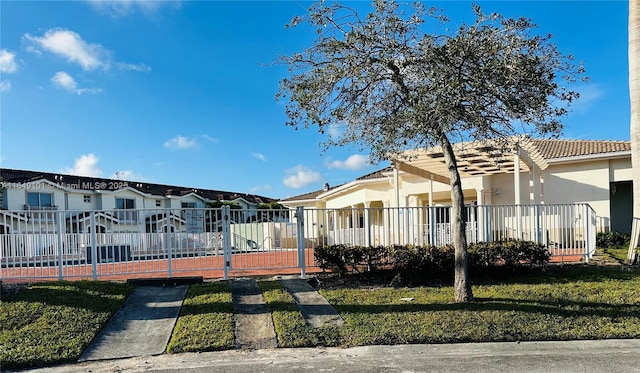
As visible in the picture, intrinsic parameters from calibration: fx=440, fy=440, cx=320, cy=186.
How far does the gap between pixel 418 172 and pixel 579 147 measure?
27.1 ft

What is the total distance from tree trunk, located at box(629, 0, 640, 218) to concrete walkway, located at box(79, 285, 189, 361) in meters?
11.9

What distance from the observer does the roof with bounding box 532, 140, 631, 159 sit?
698 inches

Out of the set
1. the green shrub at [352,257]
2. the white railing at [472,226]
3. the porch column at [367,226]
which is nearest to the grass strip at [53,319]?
the green shrub at [352,257]

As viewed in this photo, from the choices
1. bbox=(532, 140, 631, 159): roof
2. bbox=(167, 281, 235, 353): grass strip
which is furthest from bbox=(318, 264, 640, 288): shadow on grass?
bbox=(532, 140, 631, 159): roof

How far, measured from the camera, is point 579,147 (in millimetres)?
19781

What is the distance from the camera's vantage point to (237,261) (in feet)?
34.9

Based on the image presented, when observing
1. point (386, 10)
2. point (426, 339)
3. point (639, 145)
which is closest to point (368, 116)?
point (386, 10)

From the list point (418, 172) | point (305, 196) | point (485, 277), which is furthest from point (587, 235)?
point (305, 196)

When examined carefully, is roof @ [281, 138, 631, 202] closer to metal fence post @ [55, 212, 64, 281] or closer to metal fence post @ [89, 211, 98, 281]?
metal fence post @ [89, 211, 98, 281]

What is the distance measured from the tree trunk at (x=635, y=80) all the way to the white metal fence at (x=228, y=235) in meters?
1.81

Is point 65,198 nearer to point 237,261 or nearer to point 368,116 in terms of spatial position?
point 237,261

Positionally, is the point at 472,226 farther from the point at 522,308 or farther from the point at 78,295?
the point at 78,295

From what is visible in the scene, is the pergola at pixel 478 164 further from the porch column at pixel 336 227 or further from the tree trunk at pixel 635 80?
the tree trunk at pixel 635 80

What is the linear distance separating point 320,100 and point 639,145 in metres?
9.48
